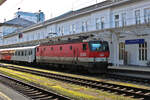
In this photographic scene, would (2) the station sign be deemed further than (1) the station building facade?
Yes

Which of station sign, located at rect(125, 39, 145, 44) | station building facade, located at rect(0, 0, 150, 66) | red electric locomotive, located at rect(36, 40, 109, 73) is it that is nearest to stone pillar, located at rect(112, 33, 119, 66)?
station building facade, located at rect(0, 0, 150, 66)

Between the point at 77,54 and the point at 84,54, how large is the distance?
1014 millimetres

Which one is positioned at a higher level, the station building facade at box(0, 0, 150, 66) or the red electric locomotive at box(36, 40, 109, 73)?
the station building facade at box(0, 0, 150, 66)

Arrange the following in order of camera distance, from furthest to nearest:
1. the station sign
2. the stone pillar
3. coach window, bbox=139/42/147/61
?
the stone pillar, coach window, bbox=139/42/147/61, the station sign

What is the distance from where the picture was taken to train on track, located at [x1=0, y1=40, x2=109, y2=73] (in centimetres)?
1599

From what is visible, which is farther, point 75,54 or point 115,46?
point 115,46

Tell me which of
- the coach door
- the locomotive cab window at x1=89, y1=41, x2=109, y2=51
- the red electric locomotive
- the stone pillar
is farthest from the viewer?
the stone pillar

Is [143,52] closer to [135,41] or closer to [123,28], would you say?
[135,41]

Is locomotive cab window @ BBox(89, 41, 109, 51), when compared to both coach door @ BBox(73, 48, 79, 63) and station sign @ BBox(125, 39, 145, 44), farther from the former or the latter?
station sign @ BBox(125, 39, 145, 44)

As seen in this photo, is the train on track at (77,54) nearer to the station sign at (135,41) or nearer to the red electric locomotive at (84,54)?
the red electric locomotive at (84,54)

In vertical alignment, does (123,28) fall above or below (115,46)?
above

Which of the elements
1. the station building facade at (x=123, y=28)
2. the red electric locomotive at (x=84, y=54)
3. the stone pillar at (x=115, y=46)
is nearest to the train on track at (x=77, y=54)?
the red electric locomotive at (x=84, y=54)

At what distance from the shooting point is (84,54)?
1638 centimetres

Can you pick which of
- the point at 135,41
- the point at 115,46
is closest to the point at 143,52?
the point at 135,41
